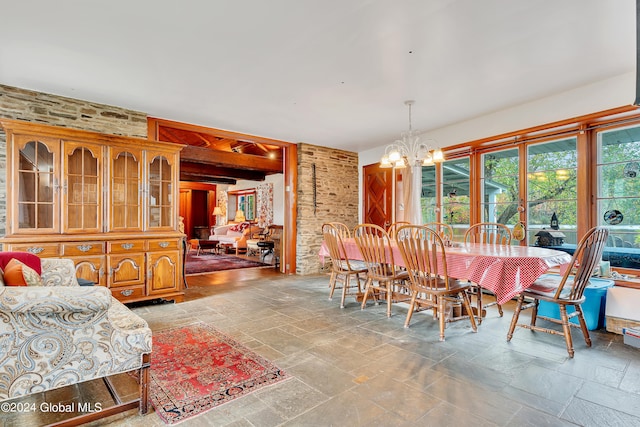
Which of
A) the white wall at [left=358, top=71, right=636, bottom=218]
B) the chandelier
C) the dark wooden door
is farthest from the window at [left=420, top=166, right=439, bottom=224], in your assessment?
A: the chandelier

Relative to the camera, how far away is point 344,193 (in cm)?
696

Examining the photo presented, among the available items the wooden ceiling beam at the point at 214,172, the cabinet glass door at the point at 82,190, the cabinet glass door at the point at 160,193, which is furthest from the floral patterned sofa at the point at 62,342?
the wooden ceiling beam at the point at 214,172

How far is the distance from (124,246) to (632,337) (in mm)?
4962

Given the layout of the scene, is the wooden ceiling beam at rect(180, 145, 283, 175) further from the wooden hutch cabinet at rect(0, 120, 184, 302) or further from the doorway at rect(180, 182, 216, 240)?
the doorway at rect(180, 182, 216, 240)

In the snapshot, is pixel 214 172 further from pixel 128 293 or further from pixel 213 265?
pixel 128 293

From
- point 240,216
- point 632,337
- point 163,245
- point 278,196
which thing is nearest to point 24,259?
point 163,245

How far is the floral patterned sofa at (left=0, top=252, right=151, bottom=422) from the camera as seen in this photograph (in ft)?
4.76

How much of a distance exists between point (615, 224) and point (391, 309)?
261 centimetres

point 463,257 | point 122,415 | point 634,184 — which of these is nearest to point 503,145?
point 634,184

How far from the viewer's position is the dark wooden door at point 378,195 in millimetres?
6573

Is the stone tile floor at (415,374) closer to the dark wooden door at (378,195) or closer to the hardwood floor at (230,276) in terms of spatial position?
the hardwood floor at (230,276)

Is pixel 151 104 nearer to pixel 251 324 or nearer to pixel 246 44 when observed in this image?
pixel 246 44

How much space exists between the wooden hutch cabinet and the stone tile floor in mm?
594

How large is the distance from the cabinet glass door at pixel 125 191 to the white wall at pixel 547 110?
4460 mm
